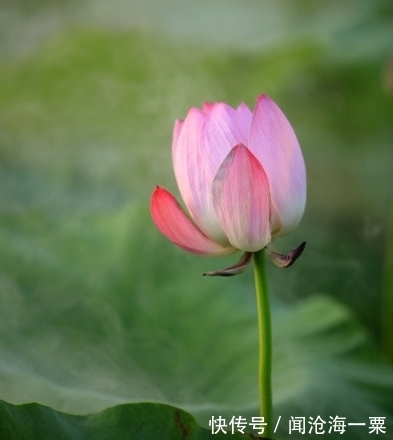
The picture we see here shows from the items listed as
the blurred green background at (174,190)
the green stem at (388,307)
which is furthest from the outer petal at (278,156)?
the green stem at (388,307)

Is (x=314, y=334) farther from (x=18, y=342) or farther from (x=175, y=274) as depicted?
(x=18, y=342)

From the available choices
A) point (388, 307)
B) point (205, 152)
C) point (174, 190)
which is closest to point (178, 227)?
point (205, 152)

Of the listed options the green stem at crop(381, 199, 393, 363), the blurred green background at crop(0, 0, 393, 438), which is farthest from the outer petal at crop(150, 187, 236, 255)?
the green stem at crop(381, 199, 393, 363)

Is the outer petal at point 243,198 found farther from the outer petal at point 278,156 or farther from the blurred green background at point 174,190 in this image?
the blurred green background at point 174,190

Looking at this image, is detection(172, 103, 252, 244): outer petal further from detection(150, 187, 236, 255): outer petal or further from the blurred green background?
the blurred green background

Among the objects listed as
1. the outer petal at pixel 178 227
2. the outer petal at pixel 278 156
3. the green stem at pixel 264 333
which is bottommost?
→ the green stem at pixel 264 333

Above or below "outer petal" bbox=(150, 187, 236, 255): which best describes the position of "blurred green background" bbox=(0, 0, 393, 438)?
above

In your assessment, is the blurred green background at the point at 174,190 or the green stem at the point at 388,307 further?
the green stem at the point at 388,307
